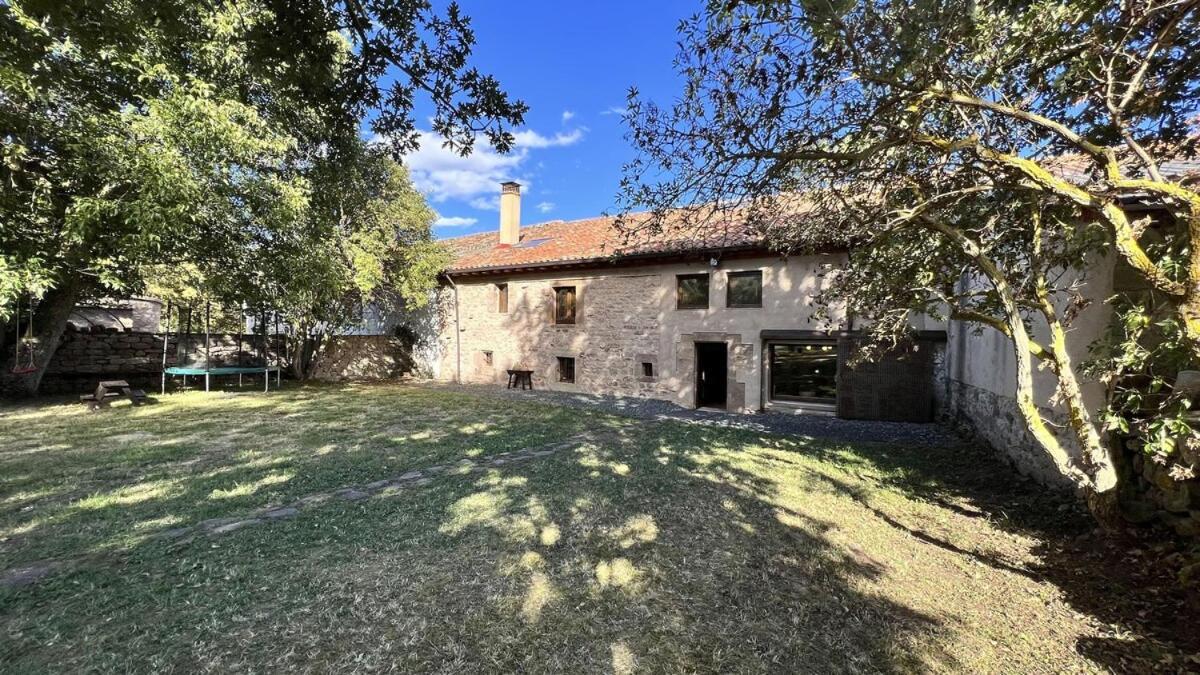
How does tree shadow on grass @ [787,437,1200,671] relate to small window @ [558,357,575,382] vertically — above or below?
below

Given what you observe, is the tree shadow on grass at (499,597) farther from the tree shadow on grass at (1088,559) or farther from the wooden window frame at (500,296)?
the wooden window frame at (500,296)

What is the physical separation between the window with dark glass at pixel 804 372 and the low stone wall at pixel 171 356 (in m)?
12.7

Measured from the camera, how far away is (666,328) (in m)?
13.5

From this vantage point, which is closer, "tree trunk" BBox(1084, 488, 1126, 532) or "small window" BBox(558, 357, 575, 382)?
"tree trunk" BBox(1084, 488, 1126, 532)

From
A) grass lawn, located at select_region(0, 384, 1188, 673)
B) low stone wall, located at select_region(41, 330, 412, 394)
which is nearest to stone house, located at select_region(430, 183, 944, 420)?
low stone wall, located at select_region(41, 330, 412, 394)

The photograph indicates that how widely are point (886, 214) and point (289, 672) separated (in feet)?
16.5

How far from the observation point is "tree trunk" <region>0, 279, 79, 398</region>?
10.7m

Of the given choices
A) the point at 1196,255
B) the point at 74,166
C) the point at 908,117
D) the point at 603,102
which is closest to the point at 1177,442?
the point at 1196,255

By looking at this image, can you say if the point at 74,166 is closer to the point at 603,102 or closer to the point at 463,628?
the point at 603,102

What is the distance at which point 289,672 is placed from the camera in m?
2.40

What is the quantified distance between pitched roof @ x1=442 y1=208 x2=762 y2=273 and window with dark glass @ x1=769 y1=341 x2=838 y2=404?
2643 mm

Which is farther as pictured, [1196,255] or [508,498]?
[508,498]

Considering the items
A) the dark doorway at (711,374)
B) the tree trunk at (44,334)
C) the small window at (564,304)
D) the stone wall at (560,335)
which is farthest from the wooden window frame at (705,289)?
the tree trunk at (44,334)

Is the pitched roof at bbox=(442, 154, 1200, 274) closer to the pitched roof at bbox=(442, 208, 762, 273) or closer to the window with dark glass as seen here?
the pitched roof at bbox=(442, 208, 762, 273)
